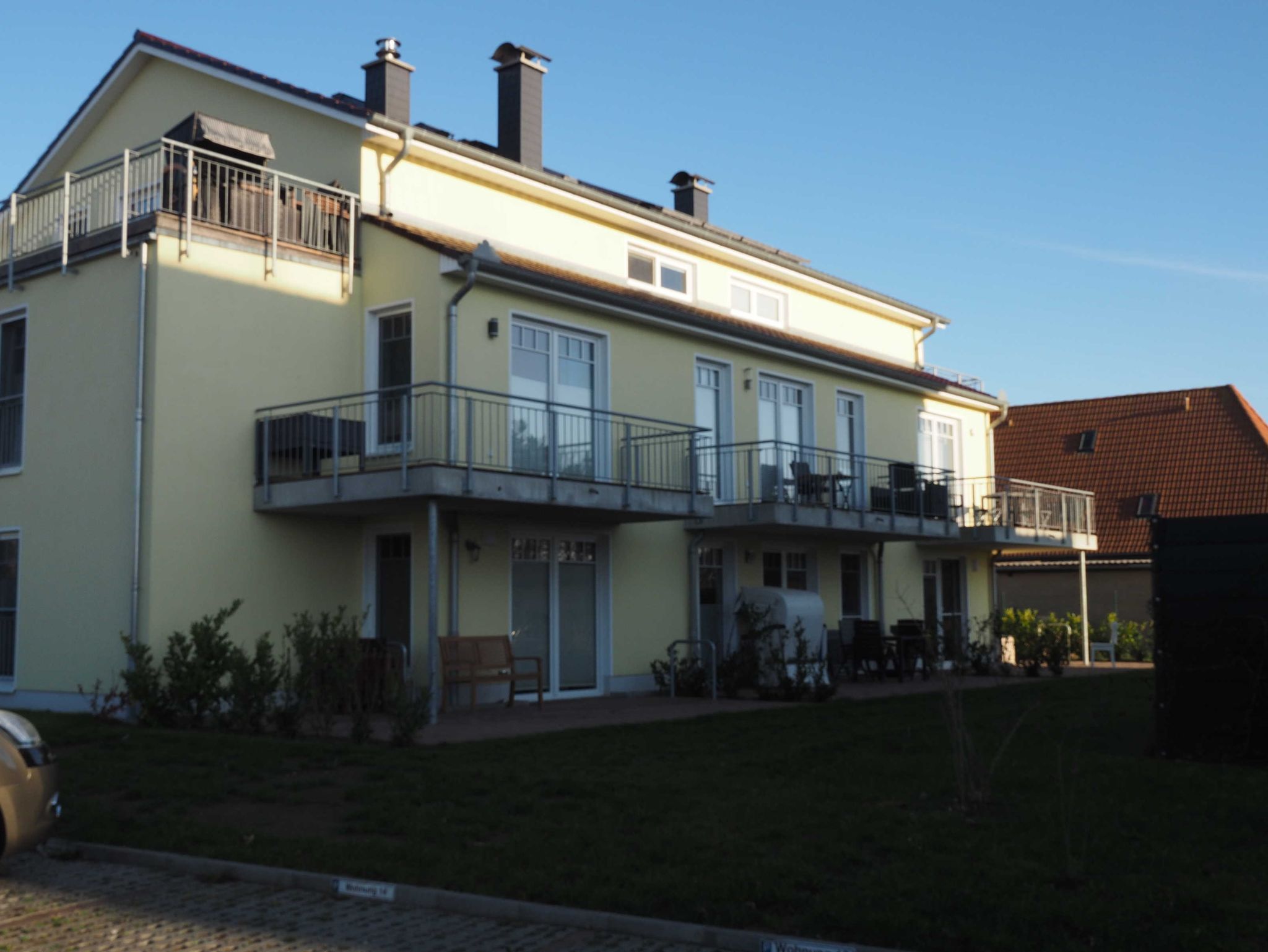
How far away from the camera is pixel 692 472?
17562 millimetres

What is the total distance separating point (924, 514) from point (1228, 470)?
13.7m

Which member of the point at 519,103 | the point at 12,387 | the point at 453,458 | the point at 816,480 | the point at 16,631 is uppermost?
the point at 519,103

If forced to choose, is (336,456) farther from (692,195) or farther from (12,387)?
(692,195)

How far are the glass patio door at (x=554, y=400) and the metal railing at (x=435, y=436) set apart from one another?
2cm

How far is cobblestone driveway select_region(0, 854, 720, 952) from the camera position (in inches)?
229

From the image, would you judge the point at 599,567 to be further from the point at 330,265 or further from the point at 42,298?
the point at 42,298

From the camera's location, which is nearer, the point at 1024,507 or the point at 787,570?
the point at 787,570

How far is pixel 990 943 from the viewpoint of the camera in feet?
18.0

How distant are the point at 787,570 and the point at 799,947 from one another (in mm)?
16644

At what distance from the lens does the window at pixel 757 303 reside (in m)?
23.5

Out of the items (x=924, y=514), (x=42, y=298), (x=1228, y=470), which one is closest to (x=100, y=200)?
(x=42, y=298)

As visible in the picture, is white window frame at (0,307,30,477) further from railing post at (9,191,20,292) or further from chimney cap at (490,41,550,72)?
→ chimney cap at (490,41,550,72)

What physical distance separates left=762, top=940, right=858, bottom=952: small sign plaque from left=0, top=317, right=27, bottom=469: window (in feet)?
46.5

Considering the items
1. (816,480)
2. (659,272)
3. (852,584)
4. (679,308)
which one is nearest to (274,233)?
(679,308)
